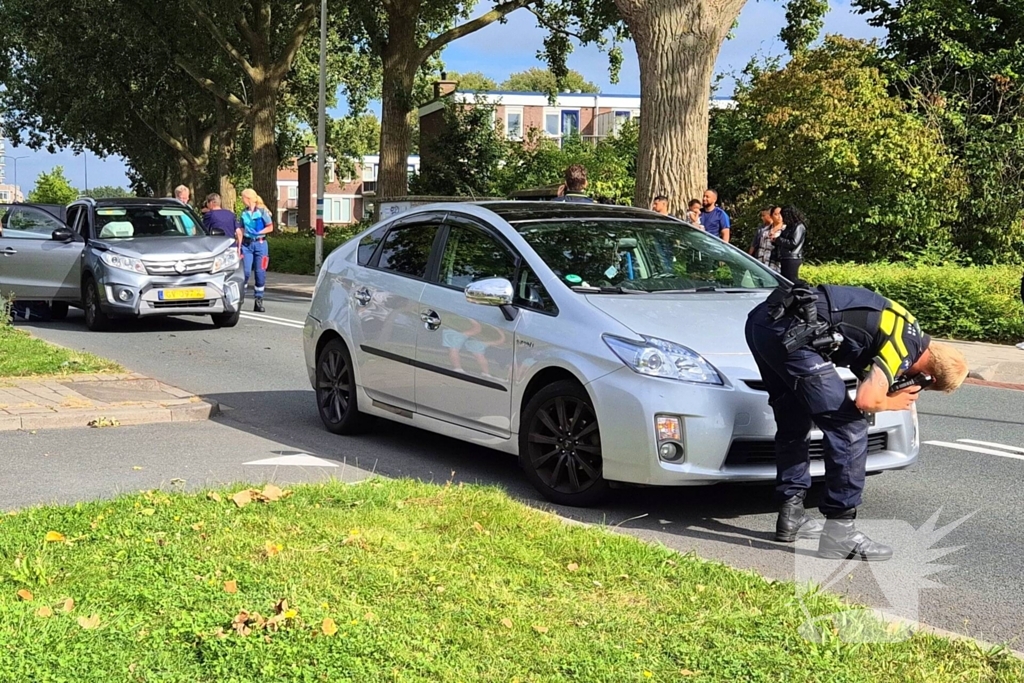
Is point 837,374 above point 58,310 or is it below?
above

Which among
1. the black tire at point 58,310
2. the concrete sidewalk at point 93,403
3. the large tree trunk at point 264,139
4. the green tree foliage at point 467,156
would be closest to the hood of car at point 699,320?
the concrete sidewalk at point 93,403

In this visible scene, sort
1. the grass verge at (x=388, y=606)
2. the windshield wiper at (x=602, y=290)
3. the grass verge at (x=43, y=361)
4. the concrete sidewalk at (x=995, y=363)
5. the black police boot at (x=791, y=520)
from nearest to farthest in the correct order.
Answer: the grass verge at (x=388, y=606) → the black police boot at (x=791, y=520) → the windshield wiper at (x=602, y=290) → the grass verge at (x=43, y=361) → the concrete sidewalk at (x=995, y=363)

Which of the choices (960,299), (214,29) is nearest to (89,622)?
(960,299)

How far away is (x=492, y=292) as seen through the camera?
21.1 ft

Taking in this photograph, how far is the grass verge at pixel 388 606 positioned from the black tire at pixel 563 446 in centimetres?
71

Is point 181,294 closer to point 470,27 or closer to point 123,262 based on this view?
point 123,262

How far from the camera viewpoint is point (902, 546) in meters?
5.61

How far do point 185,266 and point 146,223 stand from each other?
4.06ft

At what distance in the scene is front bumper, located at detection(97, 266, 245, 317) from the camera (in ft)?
47.4

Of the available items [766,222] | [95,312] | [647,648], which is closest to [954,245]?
[766,222]

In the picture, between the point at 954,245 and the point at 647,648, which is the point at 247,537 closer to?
the point at 647,648

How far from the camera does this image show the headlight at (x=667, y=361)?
5680 mm

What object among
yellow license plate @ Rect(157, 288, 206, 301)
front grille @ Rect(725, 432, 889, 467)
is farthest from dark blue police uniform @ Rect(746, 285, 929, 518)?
yellow license plate @ Rect(157, 288, 206, 301)

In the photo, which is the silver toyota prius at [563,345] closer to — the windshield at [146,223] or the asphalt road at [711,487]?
the asphalt road at [711,487]
